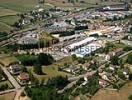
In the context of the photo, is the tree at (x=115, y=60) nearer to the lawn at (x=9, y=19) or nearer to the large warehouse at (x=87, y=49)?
the large warehouse at (x=87, y=49)

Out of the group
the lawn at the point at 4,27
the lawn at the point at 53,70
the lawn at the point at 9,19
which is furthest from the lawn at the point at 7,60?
the lawn at the point at 9,19

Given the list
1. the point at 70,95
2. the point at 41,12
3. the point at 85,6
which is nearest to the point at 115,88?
the point at 70,95

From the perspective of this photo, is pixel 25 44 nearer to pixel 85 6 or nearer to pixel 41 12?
pixel 41 12

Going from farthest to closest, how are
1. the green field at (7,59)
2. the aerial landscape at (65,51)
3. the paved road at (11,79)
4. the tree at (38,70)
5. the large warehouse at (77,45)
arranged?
1. the large warehouse at (77,45)
2. the green field at (7,59)
3. the tree at (38,70)
4. the paved road at (11,79)
5. the aerial landscape at (65,51)

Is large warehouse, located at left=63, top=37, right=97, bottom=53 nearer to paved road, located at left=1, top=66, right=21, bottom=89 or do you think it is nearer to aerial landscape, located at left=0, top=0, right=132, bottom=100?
aerial landscape, located at left=0, top=0, right=132, bottom=100

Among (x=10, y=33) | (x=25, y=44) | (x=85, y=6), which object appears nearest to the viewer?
(x=25, y=44)

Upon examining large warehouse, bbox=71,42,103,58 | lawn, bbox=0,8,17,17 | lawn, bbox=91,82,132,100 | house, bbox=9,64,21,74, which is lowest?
lawn, bbox=91,82,132,100

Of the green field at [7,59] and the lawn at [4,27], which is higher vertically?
the lawn at [4,27]

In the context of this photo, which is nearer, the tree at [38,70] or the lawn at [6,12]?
the tree at [38,70]

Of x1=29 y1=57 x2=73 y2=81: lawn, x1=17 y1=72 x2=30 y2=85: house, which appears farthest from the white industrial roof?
x1=17 y1=72 x2=30 y2=85: house
